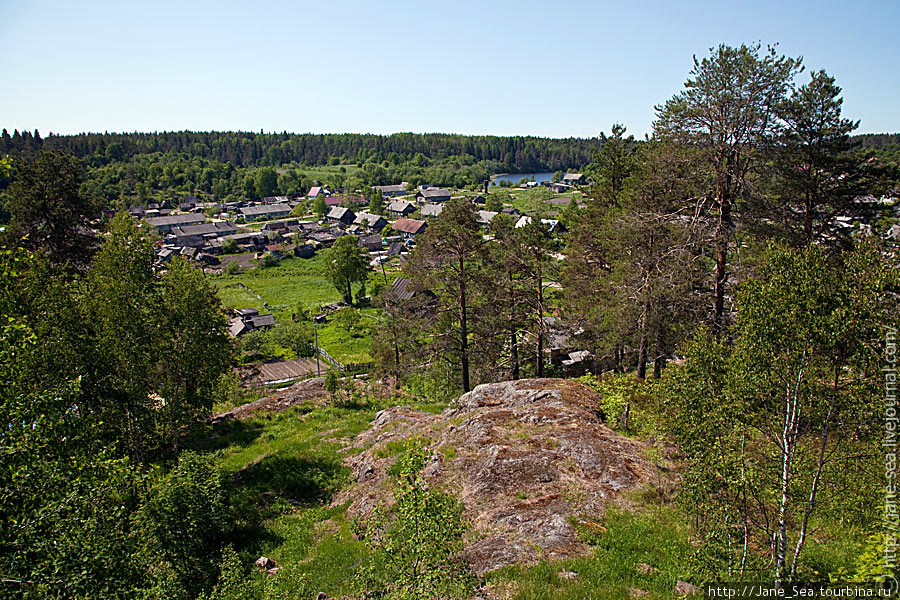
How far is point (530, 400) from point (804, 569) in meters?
11.3

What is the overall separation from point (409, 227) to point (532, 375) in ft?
250

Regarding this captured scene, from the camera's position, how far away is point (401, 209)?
403ft

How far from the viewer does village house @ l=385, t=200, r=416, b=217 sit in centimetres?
12131

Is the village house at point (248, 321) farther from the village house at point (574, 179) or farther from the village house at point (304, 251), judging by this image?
the village house at point (574, 179)

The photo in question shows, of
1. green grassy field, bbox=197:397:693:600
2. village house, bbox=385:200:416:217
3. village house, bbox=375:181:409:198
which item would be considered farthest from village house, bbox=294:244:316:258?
green grassy field, bbox=197:397:693:600

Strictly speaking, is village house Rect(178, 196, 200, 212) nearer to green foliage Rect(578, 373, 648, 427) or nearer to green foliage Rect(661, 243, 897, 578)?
green foliage Rect(578, 373, 648, 427)

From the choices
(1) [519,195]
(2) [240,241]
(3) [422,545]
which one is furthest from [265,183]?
(3) [422,545]

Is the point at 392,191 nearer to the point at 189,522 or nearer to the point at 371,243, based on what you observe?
the point at 371,243

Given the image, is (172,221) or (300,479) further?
(172,221)

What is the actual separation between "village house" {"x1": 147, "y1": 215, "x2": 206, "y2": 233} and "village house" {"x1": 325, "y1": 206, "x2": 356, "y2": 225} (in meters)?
27.9

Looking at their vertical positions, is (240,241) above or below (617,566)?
above

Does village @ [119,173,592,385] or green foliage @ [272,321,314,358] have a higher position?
village @ [119,173,592,385]

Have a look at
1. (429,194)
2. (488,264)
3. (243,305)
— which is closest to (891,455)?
(488,264)

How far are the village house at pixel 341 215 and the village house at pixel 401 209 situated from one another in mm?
10365
